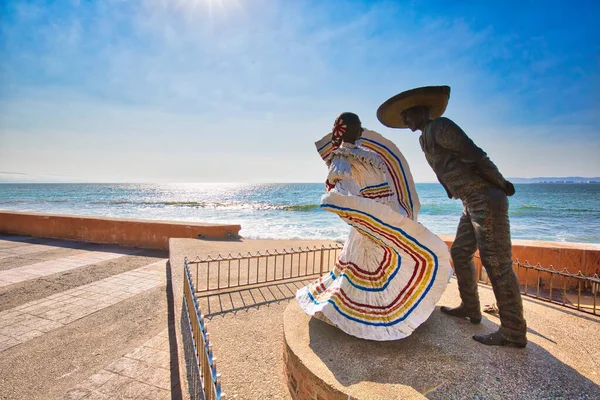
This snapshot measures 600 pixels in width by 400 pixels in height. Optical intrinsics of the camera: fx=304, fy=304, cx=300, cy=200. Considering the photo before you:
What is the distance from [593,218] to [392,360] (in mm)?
38572

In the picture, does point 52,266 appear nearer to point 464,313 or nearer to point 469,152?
point 464,313

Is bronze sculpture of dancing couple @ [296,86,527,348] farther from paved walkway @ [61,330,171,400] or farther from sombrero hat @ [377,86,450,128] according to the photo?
paved walkway @ [61,330,171,400]

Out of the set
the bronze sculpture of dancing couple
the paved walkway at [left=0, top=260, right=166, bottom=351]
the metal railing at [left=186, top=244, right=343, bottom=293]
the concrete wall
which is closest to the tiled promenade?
the paved walkway at [left=0, top=260, right=166, bottom=351]

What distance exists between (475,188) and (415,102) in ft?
3.11

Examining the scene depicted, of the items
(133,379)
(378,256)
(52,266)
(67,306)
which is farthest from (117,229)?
(378,256)

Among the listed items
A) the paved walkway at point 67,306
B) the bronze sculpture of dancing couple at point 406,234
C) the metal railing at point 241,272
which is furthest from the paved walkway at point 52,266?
the bronze sculpture of dancing couple at point 406,234

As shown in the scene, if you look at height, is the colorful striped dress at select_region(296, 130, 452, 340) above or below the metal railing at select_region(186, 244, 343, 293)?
above

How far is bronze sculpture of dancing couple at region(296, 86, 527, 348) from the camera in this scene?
7.95ft

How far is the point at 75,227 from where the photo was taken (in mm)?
10820

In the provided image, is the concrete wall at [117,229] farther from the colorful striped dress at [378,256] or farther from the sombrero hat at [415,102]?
the sombrero hat at [415,102]

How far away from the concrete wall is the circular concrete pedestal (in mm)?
7345

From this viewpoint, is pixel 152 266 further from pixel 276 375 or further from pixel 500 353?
Answer: pixel 500 353

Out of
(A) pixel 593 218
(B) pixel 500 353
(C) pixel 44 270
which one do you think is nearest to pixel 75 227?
(C) pixel 44 270

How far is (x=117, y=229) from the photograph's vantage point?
10234mm
